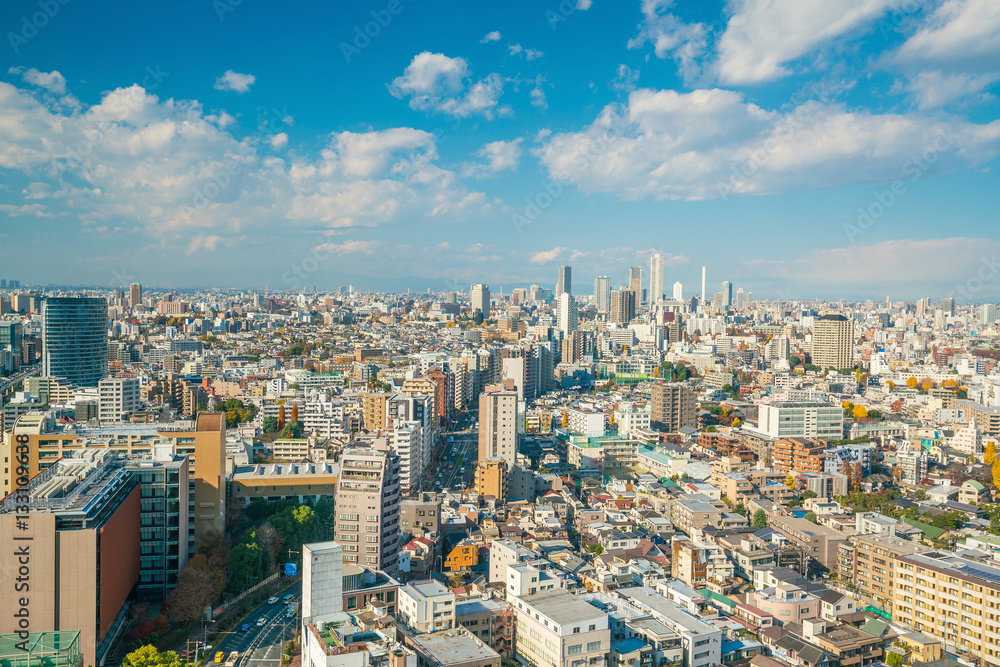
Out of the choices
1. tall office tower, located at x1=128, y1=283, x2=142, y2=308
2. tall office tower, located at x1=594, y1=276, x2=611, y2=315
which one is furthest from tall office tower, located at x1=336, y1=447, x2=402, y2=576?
tall office tower, located at x1=594, y1=276, x2=611, y2=315

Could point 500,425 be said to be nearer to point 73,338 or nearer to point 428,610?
point 428,610

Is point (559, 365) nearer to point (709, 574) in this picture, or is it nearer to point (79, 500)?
point (709, 574)

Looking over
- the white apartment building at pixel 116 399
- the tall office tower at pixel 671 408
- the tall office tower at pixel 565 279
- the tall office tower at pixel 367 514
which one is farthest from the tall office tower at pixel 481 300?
the tall office tower at pixel 367 514

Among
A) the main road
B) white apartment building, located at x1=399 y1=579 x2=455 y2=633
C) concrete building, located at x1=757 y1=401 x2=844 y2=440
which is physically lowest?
the main road

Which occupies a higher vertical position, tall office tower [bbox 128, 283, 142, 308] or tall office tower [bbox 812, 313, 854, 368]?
tall office tower [bbox 128, 283, 142, 308]

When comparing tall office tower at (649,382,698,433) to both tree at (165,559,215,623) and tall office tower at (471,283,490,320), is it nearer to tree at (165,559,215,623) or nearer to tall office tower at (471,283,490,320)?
tree at (165,559,215,623)

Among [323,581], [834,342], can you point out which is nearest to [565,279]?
[834,342]
